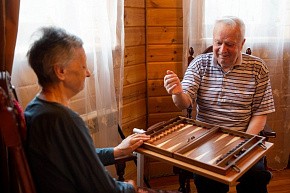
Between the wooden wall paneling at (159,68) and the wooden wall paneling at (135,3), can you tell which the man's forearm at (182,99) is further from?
the wooden wall paneling at (135,3)

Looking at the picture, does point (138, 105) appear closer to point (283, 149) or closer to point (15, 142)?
point (283, 149)

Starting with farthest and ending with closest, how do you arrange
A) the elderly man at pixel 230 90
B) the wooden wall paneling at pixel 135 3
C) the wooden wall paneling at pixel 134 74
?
the wooden wall paneling at pixel 134 74 < the wooden wall paneling at pixel 135 3 < the elderly man at pixel 230 90

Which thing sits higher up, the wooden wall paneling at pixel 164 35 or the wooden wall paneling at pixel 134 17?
the wooden wall paneling at pixel 134 17

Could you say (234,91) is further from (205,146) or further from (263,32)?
(263,32)

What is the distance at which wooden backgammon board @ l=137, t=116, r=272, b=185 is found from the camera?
4.49 ft

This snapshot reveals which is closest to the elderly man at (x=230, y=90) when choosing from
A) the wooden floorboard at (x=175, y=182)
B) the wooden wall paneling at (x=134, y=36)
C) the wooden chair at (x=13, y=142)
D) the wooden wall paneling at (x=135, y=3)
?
the wooden wall paneling at (x=134, y=36)

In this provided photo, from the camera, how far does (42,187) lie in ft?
3.95

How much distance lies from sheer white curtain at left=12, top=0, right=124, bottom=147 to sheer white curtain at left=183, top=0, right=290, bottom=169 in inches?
24.7

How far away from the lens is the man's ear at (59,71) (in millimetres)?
1223

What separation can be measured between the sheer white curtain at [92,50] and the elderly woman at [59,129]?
468mm

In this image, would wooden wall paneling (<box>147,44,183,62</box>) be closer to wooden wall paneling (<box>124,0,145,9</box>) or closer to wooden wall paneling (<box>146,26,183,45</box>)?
wooden wall paneling (<box>146,26,183,45</box>)

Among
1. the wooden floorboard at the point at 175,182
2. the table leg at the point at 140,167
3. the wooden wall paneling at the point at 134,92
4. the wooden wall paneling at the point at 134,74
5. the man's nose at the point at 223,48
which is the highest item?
the man's nose at the point at 223,48

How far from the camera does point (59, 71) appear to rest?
48.6 inches

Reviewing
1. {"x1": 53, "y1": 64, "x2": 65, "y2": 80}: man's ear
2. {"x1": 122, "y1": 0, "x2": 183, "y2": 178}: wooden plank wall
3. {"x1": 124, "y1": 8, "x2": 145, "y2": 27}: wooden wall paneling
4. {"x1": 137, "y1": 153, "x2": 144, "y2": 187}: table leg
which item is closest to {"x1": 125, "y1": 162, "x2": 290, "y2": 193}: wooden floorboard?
{"x1": 122, "y1": 0, "x2": 183, "y2": 178}: wooden plank wall
